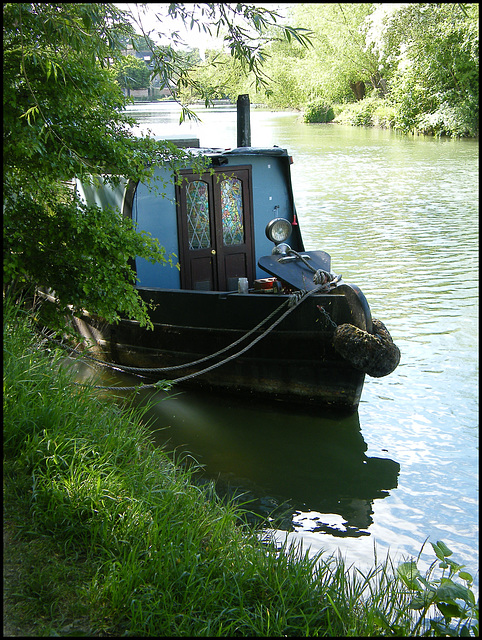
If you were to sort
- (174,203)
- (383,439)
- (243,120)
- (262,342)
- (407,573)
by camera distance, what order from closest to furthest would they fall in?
(407,573), (383,439), (262,342), (174,203), (243,120)

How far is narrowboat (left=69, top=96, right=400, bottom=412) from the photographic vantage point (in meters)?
7.20

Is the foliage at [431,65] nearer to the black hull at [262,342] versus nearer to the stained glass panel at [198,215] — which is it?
the stained glass panel at [198,215]

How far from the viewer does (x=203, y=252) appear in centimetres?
849

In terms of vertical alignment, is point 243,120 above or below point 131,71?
below

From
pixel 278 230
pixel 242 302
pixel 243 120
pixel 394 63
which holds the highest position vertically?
pixel 394 63

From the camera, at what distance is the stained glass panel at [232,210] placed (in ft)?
27.9

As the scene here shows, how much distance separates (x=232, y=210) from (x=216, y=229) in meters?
0.33

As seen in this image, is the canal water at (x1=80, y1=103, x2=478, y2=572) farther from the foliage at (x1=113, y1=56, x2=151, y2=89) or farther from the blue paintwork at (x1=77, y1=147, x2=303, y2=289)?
the blue paintwork at (x1=77, y1=147, x2=303, y2=289)

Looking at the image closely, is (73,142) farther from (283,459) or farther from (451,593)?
(451,593)

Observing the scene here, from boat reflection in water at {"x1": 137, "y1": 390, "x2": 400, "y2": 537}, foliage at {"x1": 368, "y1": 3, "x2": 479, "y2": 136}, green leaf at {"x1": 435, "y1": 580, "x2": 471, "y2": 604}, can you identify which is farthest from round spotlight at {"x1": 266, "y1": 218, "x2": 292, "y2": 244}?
foliage at {"x1": 368, "y1": 3, "x2": 479, "y2": 136}

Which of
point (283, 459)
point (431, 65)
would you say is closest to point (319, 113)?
point (431, 65)

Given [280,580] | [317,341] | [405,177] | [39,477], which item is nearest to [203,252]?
[317,341]

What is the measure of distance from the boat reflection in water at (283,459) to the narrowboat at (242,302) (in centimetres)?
34

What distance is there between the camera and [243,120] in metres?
9.83
